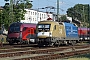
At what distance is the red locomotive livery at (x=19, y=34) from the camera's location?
33594 mm

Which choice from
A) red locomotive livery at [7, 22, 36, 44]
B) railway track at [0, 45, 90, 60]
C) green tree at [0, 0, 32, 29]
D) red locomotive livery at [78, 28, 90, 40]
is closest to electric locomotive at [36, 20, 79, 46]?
red locomotive livery at [7, 22, 36, 44]

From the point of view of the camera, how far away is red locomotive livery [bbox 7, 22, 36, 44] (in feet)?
110

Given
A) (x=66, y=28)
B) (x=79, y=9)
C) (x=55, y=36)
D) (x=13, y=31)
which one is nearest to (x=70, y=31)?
(x=66, y=28)

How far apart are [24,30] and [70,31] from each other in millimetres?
5638

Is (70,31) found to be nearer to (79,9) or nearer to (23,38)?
(23,38)

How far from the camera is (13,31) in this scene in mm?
33844

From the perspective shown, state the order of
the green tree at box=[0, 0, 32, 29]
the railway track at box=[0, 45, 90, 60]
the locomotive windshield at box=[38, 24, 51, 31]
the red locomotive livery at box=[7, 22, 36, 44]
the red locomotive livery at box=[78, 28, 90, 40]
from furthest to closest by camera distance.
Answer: the green tree at box=[0, 0, 32, 29], the red locomotive livery at box=[78, 28, 90, 40], the red locomotive livery at box=[7, 22, 36, 44], the locomotive windshield at box=[38, 24, 51, 31], the railway track at box=[0, 45, 90, 60]

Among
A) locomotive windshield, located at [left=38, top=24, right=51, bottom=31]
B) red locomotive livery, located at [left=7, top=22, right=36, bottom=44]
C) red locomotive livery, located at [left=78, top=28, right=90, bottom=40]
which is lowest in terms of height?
red locomotive livery, located at [left=78, top=28, right=90, bottom=40]

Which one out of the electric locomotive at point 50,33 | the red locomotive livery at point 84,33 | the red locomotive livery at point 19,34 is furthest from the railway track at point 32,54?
the red locomotive livery at point 84,33

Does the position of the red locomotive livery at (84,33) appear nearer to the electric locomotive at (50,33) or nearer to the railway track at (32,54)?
the electric locomotive at (50,33)

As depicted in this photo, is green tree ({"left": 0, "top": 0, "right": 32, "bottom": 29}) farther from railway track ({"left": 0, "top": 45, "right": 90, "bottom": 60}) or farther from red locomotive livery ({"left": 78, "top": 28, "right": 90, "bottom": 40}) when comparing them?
railway track ({"left": 0, "top": 45, "right": 90, "bottom": 60})

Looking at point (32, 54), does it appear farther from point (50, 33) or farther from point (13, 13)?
point (13, 13)

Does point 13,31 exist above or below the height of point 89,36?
above

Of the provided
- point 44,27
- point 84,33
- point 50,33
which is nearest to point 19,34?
point 44,27
